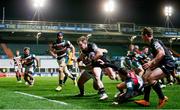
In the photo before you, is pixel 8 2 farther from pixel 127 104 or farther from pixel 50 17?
pixel 127 104

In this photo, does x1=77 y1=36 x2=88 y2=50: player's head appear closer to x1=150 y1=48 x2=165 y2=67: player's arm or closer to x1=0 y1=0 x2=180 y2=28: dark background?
x1=150 y1=48 x2=165 y2=67: player's arm

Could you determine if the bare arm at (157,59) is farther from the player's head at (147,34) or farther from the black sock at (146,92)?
the black sock at (146,92)

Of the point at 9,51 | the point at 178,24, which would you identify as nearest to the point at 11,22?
the point at 9,51

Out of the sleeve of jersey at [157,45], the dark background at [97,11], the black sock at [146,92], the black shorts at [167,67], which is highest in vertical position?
the dark background at [97,11]

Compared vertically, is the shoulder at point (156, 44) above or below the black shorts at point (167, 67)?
above

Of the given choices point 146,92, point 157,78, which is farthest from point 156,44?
point 146,92

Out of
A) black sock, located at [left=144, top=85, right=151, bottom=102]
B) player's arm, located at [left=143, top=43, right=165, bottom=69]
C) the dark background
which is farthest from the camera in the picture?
the dark background

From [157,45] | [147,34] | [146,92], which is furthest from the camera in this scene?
[146,92]

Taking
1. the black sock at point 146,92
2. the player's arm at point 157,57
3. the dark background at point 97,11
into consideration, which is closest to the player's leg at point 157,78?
the player's arm at point 157,57

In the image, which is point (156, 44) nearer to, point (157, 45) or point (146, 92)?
point (157, 45)

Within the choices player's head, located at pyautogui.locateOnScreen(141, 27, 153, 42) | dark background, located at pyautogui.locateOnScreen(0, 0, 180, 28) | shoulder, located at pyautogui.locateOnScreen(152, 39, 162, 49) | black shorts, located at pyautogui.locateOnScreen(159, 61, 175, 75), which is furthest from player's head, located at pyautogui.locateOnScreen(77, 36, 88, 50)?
dark background, located at pyautogui.locateOnScreen(0, 0, 180, 28)

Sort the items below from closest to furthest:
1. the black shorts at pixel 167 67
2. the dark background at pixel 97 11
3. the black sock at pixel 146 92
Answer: the black shorts at pixel 167 67
the black sock at pixel 146 92
the dark background at pixel 97 11

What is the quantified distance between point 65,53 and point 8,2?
46366 millimetres

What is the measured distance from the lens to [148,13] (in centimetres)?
6606
